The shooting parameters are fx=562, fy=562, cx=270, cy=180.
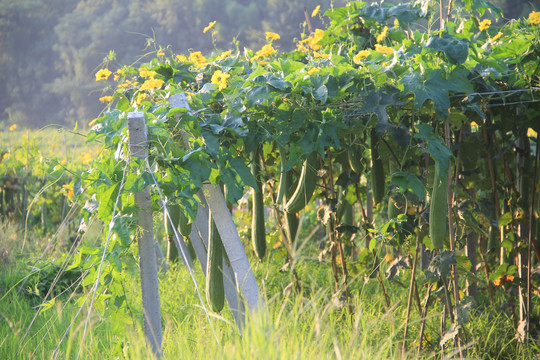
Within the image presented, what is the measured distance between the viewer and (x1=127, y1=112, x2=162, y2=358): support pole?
5.37 ft

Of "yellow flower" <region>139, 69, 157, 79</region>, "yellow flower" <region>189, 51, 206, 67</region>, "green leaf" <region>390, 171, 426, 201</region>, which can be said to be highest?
"yellow flower" <region>189, 51, 206, 67</region>

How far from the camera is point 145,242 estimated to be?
173 cm

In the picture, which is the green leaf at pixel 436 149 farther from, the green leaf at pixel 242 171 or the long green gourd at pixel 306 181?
the green leaf at pixel 242 171

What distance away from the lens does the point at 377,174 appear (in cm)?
234

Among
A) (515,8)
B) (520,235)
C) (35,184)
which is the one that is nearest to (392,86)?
(520,235)

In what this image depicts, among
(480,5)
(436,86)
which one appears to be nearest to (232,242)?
(436,86)

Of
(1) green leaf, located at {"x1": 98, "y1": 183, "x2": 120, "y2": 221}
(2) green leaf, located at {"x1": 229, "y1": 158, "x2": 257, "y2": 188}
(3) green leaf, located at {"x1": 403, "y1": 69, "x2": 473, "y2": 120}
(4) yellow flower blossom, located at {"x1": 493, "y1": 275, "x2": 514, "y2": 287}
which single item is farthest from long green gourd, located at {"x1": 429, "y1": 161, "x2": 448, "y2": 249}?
(1) green leaf, located at {"x1": 98, "y1": 183, "x2": 120, "y2": 221}

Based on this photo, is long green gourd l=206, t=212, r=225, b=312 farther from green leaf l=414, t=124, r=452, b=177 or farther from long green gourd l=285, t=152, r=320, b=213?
green leaf l=414, t=124, r=452, b=177

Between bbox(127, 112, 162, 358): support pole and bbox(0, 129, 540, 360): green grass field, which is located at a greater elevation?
bbox(127, 112, 162, 358): support pole

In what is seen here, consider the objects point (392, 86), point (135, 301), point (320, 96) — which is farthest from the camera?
point (135, 301)

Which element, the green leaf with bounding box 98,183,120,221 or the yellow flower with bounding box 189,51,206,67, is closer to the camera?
the green leaf with bounding box 98,183,120,221

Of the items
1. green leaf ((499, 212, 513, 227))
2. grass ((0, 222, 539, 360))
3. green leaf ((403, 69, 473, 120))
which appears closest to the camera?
grass ((0, 222, 539, 360))

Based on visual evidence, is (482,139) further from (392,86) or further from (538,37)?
(392,86)

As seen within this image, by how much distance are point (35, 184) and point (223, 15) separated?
33.9ft
